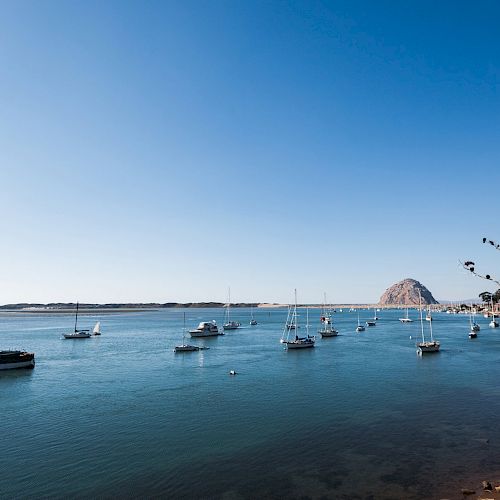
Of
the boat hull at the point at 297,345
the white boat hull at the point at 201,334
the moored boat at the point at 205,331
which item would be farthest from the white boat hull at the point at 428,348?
the moored boat at the point at 205,331

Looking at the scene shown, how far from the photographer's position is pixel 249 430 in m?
37.2

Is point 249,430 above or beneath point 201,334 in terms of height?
beneath

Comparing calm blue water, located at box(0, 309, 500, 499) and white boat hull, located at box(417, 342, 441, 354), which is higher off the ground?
white boat hull, located at box(417, 342, 441, 354)

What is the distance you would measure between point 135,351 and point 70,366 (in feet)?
71.8

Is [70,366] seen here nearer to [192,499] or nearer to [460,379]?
[192,499]

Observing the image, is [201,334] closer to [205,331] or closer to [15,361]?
[205,331]

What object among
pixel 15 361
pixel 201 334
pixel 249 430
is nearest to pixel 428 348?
pixel 249 430

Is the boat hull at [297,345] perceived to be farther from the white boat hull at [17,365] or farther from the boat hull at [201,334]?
the white boat hull at [17,365]

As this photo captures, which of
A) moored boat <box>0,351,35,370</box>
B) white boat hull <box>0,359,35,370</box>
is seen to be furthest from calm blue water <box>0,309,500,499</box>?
moored boat <box>0,351,35,370</box>

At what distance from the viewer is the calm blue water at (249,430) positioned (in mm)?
26406

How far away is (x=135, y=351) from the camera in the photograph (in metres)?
97.9

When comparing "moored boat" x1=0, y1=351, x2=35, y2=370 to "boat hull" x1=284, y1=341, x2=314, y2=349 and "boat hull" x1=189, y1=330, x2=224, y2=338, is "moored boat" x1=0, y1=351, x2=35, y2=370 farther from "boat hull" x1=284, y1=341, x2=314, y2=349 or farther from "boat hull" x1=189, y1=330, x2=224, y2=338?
"boat hull" x1=189, y1=330, x2=224, y2=338

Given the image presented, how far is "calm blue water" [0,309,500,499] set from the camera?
26.4 metres

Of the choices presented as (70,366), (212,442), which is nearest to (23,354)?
(70,366)
